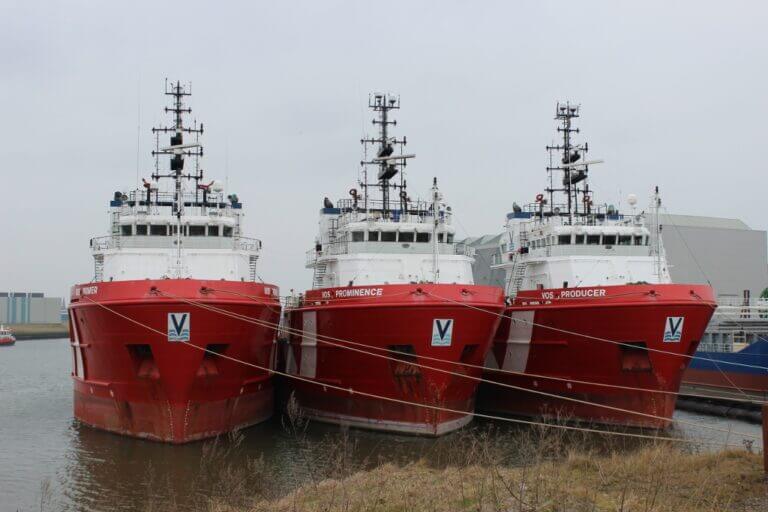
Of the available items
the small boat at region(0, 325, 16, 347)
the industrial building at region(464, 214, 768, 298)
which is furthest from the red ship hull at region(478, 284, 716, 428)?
the small boat at region(0, 325, 16, 347)

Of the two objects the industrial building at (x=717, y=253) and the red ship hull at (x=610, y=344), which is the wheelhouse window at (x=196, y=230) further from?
the industrial building at (x=717, y=253)

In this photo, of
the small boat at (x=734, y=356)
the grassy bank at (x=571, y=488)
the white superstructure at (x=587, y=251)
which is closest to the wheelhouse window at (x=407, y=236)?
the white superstructure at (x=587, y=251)

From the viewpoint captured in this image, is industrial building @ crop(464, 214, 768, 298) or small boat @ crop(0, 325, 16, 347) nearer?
industrial building @ crop(464, 214, 768, 298)

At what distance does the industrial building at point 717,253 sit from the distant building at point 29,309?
136 metres

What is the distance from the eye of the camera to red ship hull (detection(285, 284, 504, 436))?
19469 millimetres

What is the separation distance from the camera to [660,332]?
807 inches

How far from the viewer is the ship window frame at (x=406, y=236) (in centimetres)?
2461

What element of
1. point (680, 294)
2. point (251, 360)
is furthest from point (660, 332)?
point (251, 360)

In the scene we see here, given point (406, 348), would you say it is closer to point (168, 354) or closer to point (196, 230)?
point (168, 354)

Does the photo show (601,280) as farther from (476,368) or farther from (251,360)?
(251,360)

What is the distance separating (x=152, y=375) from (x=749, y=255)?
152ft

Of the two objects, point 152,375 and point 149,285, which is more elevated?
point 149,285

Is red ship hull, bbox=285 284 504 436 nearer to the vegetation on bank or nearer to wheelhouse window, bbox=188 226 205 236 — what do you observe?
the vegetation on bank

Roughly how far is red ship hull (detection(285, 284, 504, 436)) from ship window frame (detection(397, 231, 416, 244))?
4084 millimetres
